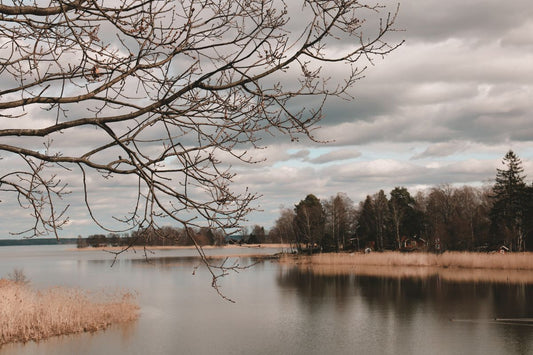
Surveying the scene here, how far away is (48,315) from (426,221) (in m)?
48.0

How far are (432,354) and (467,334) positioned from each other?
8.96 feet

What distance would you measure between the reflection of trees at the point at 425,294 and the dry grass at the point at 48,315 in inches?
350

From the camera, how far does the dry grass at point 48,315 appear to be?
15.3 m

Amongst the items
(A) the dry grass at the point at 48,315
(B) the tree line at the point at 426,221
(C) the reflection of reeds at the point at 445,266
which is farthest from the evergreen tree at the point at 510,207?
(A) the dry grass at the point at 48,315

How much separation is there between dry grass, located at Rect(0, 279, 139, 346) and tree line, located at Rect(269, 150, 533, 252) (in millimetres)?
32015

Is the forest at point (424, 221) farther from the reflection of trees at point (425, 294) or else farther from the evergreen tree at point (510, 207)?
the reflection of trees at point (425, 294)

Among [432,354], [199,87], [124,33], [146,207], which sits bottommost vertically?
[432,354]

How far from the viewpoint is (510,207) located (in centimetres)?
4391

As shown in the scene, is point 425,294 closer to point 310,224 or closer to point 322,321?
point 322,321

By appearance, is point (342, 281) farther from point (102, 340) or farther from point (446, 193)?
point (446, 193)

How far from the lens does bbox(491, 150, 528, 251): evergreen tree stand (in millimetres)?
42031

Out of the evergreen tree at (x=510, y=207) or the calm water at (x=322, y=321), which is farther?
the evergreen tree at (x=510, y=207)

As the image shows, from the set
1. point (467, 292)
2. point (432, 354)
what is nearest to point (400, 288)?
point (467, 292)

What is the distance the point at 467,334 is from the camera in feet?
53.2
